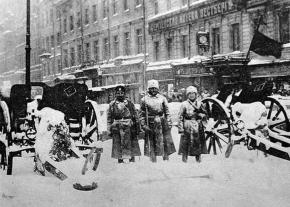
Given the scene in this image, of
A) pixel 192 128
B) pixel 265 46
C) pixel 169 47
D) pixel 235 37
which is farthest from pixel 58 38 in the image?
pixel 192 128

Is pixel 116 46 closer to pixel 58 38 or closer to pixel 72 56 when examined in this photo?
pixel 72 56

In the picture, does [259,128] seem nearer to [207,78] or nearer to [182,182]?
[182,182]

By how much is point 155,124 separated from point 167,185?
215 cm

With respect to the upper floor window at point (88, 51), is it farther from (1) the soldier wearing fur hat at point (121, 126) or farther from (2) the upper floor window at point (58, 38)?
(1) the soldier wearing fur hat at point (121, 126)

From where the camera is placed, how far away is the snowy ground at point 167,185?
447 centimetres

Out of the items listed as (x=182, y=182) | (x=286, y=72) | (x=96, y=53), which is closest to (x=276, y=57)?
(x=286, y=72)

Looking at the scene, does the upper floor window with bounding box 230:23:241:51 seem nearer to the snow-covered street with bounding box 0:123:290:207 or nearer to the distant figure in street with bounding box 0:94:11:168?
the snow-covered street with bounding box 0:123:290:207

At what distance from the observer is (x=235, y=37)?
1991 centimetres

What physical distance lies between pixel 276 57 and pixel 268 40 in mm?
890

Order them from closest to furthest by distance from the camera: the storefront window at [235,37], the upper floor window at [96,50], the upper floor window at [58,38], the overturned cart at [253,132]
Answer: the overturned cart at [253,132], the storefront window at [235,37], the upper floor window at [96,50], the upper floor window at [58,38]

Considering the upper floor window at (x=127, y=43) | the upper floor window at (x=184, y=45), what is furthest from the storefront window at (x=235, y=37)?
the upper floor window at (x=127, y=43)

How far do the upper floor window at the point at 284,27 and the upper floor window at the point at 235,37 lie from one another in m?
2.29

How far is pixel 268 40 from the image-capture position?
17.0m

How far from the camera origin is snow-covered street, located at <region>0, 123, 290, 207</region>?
176 inches
